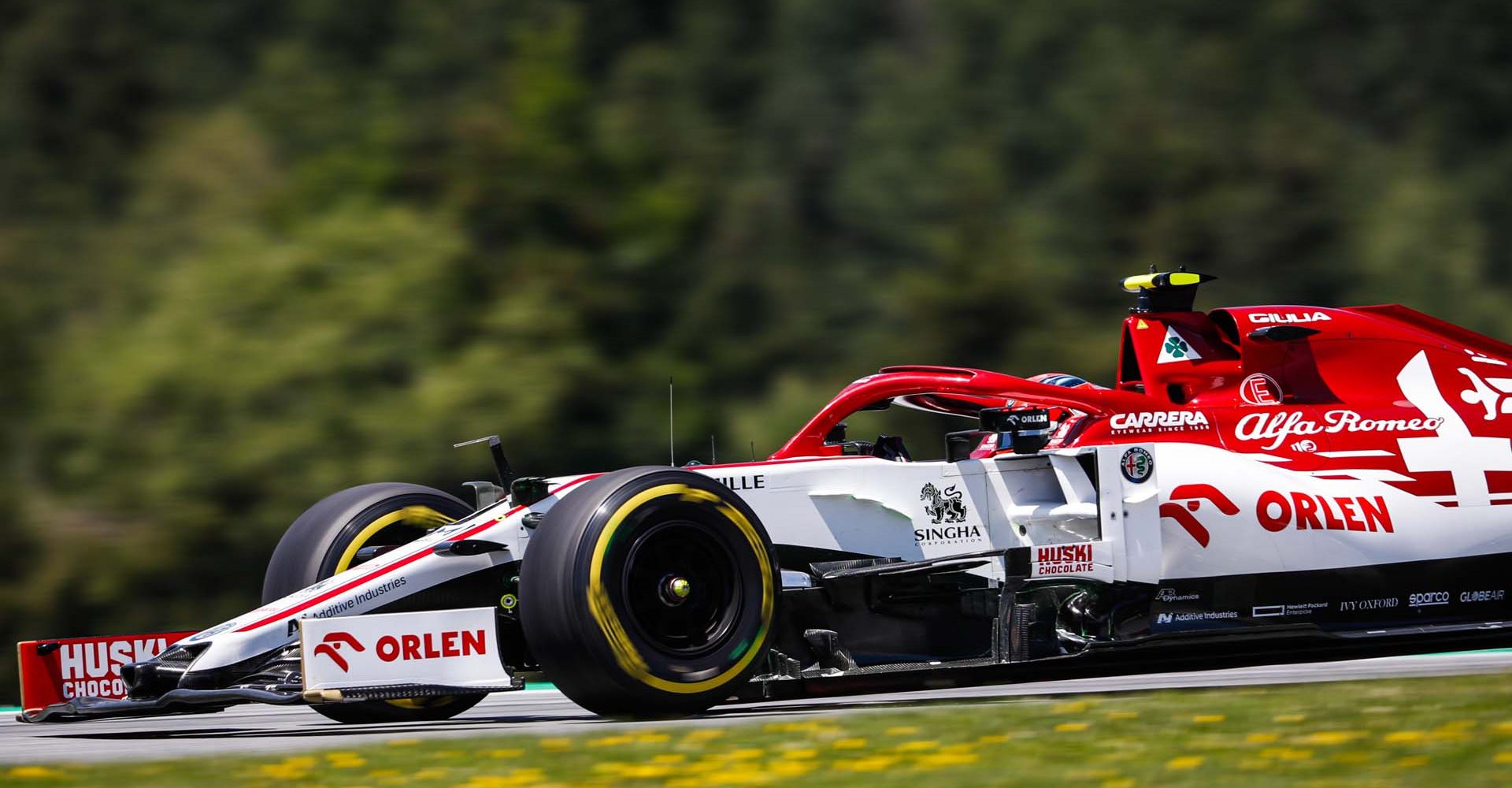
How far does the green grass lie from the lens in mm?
5168

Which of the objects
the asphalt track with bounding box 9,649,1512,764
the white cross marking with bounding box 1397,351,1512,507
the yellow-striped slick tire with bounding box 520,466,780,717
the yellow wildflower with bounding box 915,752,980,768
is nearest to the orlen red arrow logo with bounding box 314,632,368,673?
the asphalt track with bounding box 9,649,1512,764

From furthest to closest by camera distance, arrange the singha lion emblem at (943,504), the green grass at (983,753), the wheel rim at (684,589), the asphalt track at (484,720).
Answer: the singha lion emblem at (943,504) < the wheel rim at (684,589) < the asphalt track at (484,720) < the green grass at (983,753)

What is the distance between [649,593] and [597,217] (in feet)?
53.5

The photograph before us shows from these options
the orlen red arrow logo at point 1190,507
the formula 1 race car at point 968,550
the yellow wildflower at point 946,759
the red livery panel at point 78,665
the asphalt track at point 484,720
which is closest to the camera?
the yellow wildflower at point 946,759

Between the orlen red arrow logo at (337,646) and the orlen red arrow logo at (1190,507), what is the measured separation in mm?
3651

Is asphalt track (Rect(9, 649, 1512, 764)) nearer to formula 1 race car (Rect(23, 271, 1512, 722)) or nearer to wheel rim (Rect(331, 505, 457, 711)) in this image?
formula 1 race car (Rect(23, 271, 1512, 722))

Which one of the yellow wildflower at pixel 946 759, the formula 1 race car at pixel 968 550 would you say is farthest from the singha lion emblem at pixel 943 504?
the yellow wildflower at pixel 946 759

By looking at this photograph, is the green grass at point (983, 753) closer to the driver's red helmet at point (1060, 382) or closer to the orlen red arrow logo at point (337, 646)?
the orlen red arrow logo at point (337, 646)

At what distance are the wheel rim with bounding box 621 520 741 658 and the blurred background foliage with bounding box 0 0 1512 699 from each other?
11273 mm

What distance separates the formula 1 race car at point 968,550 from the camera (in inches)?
269

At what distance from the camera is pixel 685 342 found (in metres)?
23.0

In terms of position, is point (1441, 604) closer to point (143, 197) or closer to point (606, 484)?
point (606, 484)

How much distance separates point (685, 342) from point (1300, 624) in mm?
15352

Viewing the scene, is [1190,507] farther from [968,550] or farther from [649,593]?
[649,593]
